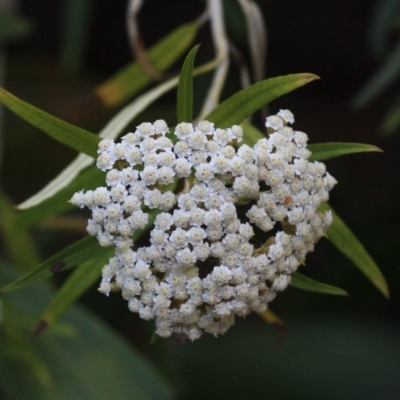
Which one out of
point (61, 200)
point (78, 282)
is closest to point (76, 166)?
point (61, 200)

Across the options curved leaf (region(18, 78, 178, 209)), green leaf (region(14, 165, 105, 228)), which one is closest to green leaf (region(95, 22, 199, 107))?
curved leaf (region(18, 78, 178, 209))

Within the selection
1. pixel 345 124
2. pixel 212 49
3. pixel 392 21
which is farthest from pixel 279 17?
pixel 392 21

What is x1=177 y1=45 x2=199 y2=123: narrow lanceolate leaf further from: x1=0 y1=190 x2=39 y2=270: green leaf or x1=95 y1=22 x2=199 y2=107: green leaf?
x1=0 y1=190 x2=39 y2=270: green leaf

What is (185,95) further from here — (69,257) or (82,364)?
(82,364)

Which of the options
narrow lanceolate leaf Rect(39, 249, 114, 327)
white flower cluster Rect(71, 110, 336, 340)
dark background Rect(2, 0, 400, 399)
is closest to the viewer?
white flower cluster Rect(71, 110, 336, 340)

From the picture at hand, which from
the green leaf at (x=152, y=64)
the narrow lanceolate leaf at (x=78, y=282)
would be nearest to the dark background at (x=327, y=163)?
the green leaf at (x=152, y=64)

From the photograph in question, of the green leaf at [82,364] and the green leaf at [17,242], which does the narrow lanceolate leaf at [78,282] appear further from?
the green leaf at [17,242]
